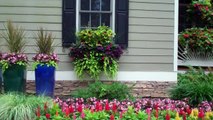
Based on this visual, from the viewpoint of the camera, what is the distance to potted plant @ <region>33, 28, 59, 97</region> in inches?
273

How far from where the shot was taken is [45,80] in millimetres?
6961

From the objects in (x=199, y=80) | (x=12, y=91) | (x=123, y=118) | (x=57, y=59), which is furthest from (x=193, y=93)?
(x=12, y=91)

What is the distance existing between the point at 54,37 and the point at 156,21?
2174mm

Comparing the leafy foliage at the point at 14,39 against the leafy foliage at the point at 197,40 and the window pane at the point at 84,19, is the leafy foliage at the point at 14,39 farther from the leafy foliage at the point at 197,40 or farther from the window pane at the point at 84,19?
the leafy foliage at the point at 197,40

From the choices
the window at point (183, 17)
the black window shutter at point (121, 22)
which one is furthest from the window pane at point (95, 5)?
the window at point (183, 17)

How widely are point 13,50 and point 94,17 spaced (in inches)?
72.0

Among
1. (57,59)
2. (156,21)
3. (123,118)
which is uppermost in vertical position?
(156,21)

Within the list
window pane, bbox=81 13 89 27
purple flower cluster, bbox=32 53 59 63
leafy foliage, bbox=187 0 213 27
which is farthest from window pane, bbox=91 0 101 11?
leafy foliage, bbox=187 0 213 27

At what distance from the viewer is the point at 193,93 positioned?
6801 millimetres

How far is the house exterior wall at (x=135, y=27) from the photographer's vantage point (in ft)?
24.5

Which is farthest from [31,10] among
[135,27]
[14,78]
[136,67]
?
[136,67]

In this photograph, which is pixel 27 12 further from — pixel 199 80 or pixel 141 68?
pixel 199 80

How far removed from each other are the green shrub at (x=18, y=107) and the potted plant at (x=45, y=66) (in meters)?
1.55

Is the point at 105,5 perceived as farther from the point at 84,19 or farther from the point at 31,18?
the point at 31,18
